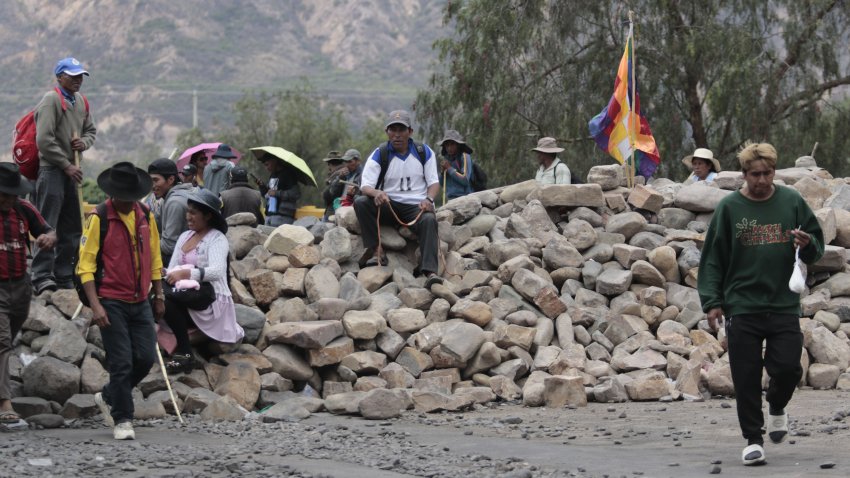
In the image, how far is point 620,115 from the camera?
16406 mm

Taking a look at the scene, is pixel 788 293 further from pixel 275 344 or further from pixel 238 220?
pixel 238 220

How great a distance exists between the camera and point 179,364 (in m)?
10.4

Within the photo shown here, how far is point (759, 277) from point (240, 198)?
24.3 ft

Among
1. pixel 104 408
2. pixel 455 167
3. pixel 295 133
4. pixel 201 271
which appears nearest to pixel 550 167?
pixel 455 167

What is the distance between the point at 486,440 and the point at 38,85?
86.0 m

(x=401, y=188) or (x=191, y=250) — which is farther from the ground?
(x=401, y=188)

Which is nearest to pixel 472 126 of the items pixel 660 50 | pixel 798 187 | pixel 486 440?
pixel 660 50

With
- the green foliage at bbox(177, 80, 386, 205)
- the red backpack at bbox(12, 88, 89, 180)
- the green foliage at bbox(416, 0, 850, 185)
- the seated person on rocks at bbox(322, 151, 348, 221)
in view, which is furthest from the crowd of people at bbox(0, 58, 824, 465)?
the green foliage at bbox(177, 80, 386, 205)

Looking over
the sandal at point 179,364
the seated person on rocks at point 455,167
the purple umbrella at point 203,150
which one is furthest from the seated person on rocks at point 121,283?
the seated person on rocks at point 455,167

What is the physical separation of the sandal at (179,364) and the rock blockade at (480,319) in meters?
0.09

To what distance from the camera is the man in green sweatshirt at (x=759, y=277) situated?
7434mm

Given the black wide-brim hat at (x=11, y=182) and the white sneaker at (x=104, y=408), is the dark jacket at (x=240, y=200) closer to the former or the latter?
the black wide-brim hat at (x=11, y=182)

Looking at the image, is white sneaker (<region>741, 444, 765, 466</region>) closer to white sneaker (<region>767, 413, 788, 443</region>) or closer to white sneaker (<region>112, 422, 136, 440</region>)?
white sneaker (<region>767, 413, 788, 443</region>)

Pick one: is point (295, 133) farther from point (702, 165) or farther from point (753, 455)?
point (753, 455)
